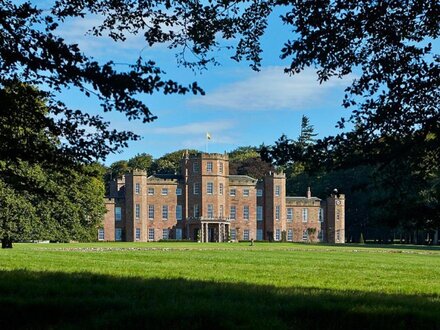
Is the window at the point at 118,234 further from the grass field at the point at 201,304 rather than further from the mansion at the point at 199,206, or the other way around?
the grass field at the point at 201,304

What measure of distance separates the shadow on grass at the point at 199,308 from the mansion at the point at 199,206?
6304 centimetres

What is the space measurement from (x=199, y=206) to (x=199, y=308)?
219 ft

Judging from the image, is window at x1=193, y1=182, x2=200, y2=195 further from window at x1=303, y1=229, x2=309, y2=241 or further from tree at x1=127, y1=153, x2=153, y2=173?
tree at x1=127, y1=153, x2=153, y2=173

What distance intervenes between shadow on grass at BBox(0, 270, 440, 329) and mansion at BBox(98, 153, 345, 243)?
2482 inches

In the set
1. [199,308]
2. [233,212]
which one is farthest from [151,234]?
[199,308]

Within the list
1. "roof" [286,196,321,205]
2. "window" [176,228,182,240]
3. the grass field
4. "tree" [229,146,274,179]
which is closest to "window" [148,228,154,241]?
"window" [176,228,182,240]

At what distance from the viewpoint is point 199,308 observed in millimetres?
8539

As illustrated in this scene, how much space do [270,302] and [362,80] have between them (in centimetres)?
348

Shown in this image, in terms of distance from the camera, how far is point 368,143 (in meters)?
8.48

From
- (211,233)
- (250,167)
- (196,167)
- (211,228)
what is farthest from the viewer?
(250,167)

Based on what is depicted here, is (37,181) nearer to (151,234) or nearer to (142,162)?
(151,234)

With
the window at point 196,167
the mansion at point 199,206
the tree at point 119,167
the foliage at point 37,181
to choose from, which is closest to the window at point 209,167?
the mansion at point 199,206

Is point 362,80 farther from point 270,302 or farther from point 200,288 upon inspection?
point 200,288

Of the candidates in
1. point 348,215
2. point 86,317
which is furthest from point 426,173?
point 348,215
